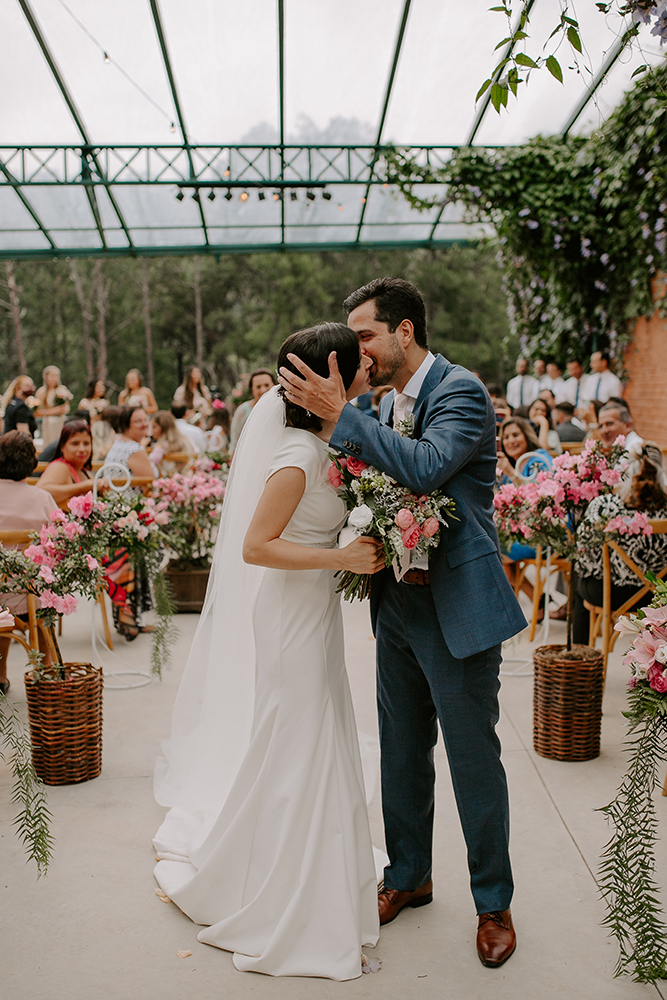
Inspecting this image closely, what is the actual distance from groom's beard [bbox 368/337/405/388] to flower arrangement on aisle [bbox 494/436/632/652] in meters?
1.85

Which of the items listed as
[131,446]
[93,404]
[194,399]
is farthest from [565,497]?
[194,399]

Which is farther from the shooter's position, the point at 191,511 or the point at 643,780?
the point at 191,511

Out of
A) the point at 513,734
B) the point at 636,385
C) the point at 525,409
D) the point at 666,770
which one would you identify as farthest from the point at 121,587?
the point at 636,385

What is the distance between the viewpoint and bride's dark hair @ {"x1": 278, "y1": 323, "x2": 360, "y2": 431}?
2.46 meters

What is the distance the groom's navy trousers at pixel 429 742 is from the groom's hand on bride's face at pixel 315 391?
610 mm

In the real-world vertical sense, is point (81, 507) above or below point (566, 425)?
below

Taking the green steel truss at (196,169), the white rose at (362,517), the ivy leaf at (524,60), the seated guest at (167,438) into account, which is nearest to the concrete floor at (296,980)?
the white rose at (362,517)

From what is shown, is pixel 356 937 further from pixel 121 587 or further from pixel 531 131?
pixel 531 131

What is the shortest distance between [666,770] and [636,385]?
7.91 m

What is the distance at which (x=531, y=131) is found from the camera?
11852 mm

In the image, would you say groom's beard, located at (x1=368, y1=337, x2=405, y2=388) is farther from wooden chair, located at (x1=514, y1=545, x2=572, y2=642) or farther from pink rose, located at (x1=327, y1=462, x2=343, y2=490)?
wooden chair, located at (x1=514, y1=545, x2=572, y2=642)

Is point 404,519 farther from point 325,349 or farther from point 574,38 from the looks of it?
point 574,38

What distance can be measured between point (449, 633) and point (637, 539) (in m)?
2.45

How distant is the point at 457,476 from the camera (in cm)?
247
